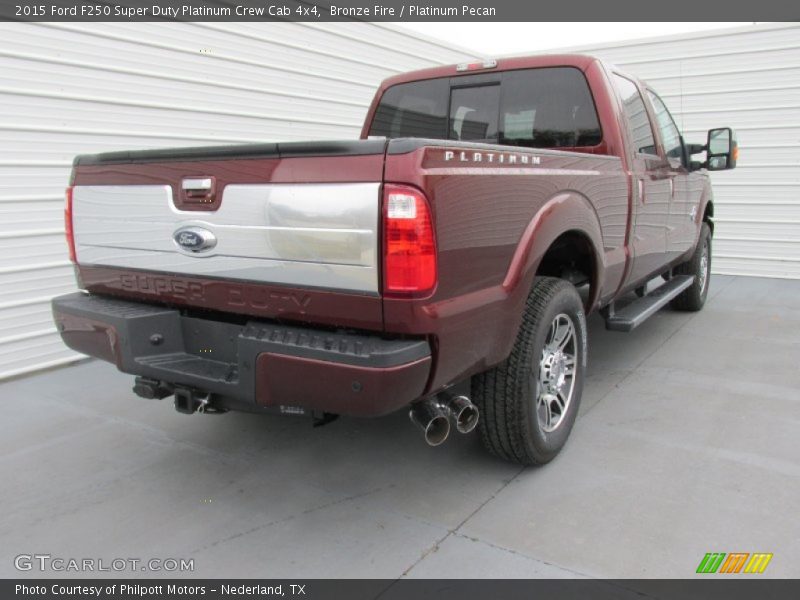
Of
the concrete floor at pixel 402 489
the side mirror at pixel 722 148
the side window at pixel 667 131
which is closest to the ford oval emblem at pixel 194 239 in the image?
the concrete floor at pixel 402 489

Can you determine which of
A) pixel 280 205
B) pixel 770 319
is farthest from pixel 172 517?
pixel 770 319

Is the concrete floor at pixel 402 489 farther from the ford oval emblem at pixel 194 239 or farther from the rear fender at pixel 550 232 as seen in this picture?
the ford oval emblem at pixel 194 239

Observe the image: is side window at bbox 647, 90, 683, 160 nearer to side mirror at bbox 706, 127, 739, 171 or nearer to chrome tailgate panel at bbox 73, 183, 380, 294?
side mirror at bbox 706, 127, 739, 171

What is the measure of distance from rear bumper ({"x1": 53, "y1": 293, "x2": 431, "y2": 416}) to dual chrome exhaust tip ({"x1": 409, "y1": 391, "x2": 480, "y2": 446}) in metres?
0.25

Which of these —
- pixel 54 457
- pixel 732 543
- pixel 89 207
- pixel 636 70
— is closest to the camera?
pixel 732 543

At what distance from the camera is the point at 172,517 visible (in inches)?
105

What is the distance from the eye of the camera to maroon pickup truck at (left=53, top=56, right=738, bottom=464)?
2.08 meters

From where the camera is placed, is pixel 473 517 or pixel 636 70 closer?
pixel 473 517

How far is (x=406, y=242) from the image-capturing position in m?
2.04

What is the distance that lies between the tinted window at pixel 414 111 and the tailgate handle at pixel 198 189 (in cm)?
207

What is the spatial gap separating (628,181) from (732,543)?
6.74 ft

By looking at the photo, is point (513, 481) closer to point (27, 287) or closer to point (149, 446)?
point (149, 446)

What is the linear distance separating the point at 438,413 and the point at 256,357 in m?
0.71
